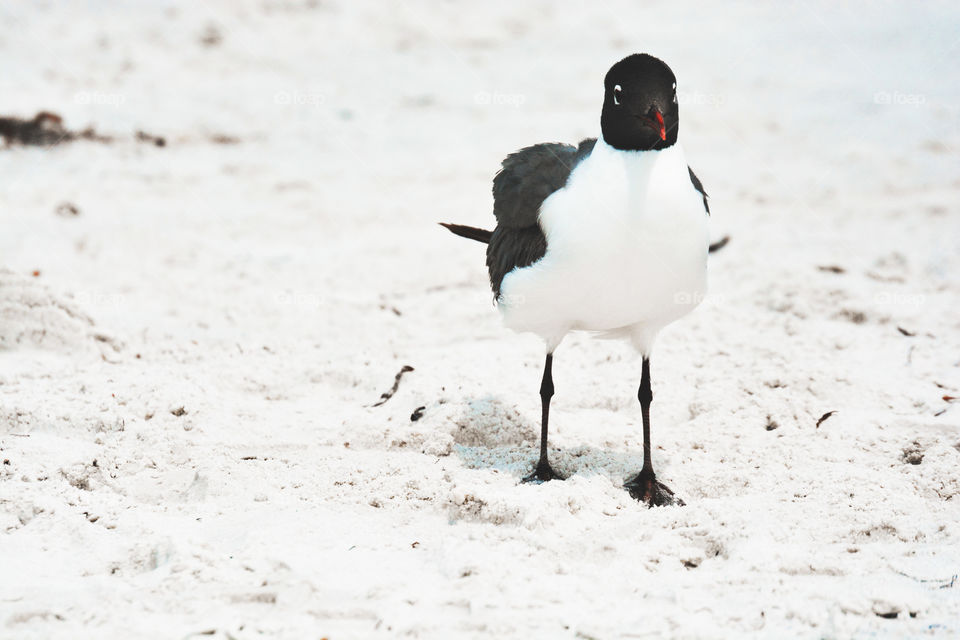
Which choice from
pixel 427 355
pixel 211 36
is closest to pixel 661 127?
pixel 427 355

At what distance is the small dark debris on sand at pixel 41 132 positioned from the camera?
8.15m

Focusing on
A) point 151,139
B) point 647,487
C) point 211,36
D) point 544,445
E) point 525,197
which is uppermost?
point 211,36

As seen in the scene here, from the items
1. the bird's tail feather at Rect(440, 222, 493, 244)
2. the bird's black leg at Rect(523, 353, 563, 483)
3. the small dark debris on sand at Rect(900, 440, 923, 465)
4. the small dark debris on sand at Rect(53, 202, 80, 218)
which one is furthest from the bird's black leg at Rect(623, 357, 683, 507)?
the small dark debris on sand at Rect(53, 202, 80, 218)

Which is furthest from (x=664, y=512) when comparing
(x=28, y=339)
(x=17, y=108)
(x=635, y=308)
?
(x=17, y=108)

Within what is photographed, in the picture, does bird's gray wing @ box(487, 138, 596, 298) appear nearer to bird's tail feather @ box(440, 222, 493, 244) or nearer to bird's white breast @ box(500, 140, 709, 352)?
bird's white breast @ box(500, 140, 709, 352)

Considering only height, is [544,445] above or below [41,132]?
below

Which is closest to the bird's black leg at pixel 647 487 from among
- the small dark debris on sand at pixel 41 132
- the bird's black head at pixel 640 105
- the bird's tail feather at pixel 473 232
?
the bird's black head at pixel 640 105

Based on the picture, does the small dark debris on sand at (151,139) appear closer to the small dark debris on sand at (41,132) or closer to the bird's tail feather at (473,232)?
the small dark debris on sand at (41,132)

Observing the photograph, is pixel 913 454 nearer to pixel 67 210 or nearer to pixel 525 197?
pixel 525 197

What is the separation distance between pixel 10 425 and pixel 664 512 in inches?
113

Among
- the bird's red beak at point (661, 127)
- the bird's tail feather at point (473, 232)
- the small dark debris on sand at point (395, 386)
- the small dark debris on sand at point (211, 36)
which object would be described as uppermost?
the small dark debris on sand at point (211, 36)

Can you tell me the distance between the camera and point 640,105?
3697 millimetres

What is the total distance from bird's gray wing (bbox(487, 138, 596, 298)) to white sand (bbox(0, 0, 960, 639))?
834 mm

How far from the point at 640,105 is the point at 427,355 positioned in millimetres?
2150
